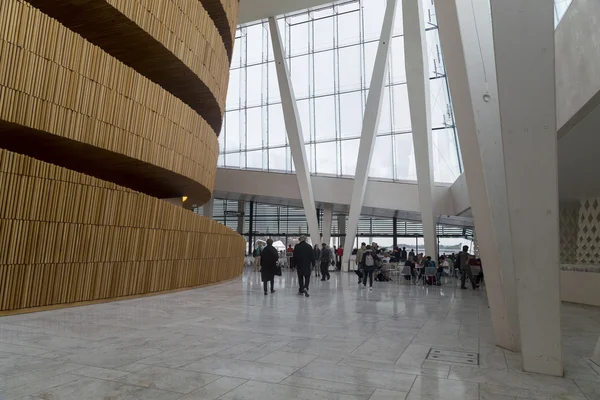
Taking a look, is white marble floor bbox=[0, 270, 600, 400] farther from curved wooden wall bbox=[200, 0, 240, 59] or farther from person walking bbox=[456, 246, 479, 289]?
curved wooden wall bbox=[200, 0, 240, 59]

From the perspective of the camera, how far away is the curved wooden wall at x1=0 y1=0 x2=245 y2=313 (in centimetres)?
746

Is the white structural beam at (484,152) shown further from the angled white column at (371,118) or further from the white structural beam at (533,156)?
the angled white column at (371,118)

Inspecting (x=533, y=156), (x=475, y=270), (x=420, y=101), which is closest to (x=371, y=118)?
(x=420, y=101)

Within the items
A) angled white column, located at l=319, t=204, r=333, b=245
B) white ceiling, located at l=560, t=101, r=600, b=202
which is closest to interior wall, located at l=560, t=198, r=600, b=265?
white ceiling, located at l=560, t=101, r=600, b=202

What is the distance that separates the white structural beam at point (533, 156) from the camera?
392 cm

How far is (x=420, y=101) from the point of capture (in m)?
17.8

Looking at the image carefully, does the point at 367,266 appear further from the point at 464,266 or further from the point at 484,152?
the point at 484,152

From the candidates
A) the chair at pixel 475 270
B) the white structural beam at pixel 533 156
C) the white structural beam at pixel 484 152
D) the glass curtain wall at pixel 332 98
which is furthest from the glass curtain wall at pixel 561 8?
the glass curtain wall at pixel 332 98

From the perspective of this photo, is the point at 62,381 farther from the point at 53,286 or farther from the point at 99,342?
the point at 53,286

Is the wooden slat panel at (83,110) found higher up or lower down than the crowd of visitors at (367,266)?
higher up

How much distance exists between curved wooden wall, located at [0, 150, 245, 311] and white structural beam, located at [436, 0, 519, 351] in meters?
7.06

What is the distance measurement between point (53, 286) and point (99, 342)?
12.0ft

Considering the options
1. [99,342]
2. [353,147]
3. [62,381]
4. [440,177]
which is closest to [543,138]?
[62,381]

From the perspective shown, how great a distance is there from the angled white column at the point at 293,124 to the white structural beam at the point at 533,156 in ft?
61.1
